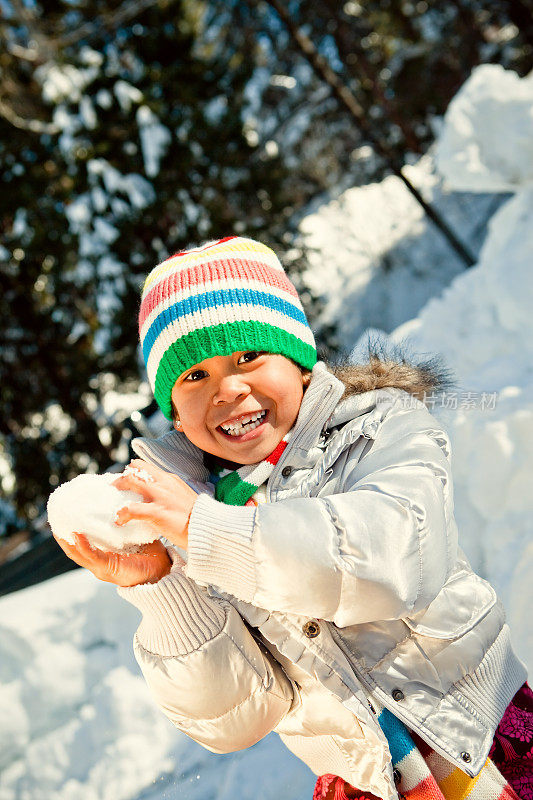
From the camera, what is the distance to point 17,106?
25.1ft

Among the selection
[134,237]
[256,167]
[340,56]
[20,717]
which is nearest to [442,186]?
[340,56]

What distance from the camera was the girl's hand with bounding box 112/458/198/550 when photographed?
1.15 meters

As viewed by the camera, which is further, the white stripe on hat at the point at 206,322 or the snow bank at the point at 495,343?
the snow bank at the point at 495,343

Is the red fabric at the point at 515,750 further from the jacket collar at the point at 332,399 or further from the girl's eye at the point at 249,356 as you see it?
the girl's eye at the point at 249,356

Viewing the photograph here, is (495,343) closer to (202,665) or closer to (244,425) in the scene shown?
(244,425)

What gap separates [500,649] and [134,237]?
614 centimetres

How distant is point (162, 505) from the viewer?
1.16 metres

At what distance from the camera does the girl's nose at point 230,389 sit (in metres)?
1.46

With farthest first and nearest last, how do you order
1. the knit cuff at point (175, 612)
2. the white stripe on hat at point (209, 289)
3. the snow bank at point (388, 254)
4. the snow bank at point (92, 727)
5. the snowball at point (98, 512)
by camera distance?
the snow bank at point (388, 254), the snow bank at point (92, 727), the white stripe on hat at point (209, 289), the knit cuff at point (175, 612), the snowball at point (98, 512)

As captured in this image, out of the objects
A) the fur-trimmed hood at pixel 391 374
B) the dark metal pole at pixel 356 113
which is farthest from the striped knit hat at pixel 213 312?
the dark metal pole at pixel 356 113

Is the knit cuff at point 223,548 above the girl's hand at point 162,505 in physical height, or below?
below

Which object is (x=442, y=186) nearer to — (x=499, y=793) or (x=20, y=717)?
(x=20, y=717)

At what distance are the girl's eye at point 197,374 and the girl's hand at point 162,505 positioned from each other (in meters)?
0.36

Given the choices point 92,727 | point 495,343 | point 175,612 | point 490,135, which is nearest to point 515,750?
point 175,612
